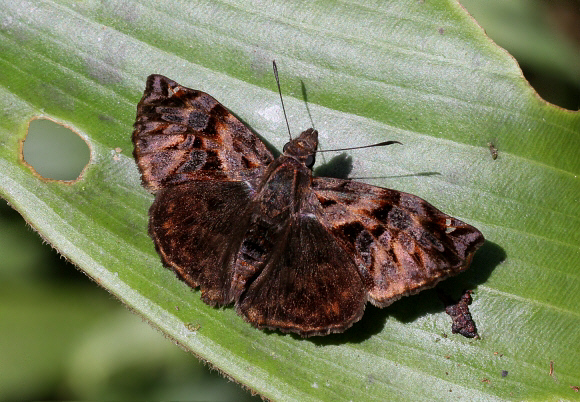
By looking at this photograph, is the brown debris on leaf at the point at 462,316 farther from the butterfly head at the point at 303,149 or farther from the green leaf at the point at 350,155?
the butterfly head at the point at 303,149

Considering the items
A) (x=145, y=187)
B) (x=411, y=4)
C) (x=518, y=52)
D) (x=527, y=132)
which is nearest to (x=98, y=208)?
(x=145, y=187)

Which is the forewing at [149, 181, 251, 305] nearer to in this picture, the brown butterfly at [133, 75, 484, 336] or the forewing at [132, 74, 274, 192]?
the brown butterfly at [133, 75, 484, 336]

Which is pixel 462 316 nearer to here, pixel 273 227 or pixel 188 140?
pixel 273 227

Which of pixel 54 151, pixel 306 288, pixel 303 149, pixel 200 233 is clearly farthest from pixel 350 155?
pixel 54 151

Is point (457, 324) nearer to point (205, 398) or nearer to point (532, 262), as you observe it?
point (532, 262)

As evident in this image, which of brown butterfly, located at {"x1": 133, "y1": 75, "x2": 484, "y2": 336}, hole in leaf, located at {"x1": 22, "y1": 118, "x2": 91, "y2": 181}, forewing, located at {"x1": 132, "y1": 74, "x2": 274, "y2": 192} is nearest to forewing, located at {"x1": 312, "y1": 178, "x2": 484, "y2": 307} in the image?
brown butterfly, located at {"x1": 133, "y1": 75, "x2": 484, "y2": 336}
